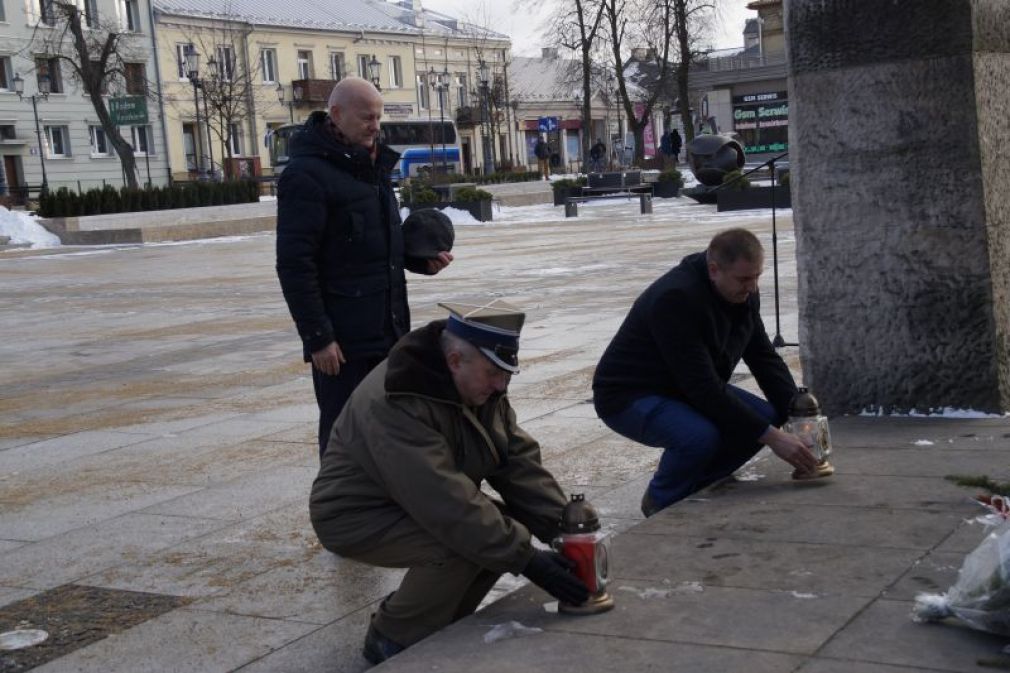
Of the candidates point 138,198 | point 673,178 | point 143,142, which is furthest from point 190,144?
point 673,178

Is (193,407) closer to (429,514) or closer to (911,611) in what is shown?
(429,514)

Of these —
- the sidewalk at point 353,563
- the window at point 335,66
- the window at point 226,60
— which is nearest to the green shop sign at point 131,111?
the window at point 226,60

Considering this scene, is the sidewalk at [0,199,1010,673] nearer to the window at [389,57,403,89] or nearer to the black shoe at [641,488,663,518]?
the black shoe at [641,488,663,518]

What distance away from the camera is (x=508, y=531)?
394cm

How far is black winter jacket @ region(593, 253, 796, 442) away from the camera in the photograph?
5.31 metres

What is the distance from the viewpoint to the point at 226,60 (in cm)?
6456

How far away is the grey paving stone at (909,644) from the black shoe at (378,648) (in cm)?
121

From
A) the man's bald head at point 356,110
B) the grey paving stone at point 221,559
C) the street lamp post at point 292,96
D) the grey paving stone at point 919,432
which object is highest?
the street lamp post at point 292,96

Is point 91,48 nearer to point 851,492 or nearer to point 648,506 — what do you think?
point 648,506

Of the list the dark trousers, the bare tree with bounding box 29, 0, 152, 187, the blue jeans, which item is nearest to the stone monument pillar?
the blue jeans

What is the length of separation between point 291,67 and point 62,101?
542 inches

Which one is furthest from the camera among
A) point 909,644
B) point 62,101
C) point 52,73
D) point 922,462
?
point 62,101

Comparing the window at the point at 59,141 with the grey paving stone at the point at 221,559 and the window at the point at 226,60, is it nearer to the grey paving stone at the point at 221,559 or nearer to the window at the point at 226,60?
the window at the point at 226,60

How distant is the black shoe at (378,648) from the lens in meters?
4.05
